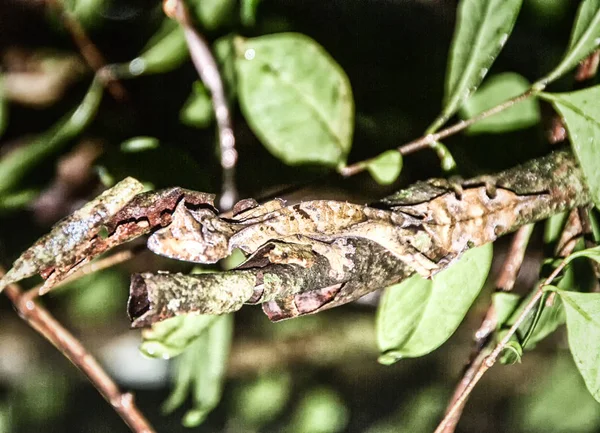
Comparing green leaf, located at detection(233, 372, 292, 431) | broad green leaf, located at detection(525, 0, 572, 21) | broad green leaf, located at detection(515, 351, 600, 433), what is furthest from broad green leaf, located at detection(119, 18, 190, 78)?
broad green leaf, located at detection(515, 351, 600, 433)

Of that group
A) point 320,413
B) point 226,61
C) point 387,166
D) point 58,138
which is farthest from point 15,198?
point 320,413

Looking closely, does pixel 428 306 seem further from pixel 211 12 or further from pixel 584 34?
pixel 211 12

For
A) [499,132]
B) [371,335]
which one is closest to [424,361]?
[371,335]

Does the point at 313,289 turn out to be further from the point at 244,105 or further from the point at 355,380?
the point at 355,380

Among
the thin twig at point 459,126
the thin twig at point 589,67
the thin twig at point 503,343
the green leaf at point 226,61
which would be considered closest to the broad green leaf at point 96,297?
the green leaf at point 226,61

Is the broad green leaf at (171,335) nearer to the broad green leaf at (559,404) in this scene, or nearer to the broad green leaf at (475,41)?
the broad green leaf at (475,41)

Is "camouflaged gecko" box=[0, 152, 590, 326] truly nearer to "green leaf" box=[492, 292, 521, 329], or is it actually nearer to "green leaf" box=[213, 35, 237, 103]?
"green leaf" box=[492, 292, 521, 329]

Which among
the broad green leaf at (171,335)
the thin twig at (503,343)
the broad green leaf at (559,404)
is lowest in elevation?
the broad green leaf at (559,404)
